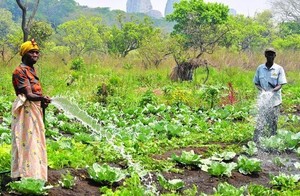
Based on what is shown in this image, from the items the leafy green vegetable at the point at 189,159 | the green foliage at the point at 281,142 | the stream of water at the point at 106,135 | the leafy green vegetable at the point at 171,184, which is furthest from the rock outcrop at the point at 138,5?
the leafy green vegetable at the point at 171,184

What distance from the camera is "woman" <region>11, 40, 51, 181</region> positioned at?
4.89 metres

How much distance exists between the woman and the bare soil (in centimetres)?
32

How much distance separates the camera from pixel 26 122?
4910 millimetres

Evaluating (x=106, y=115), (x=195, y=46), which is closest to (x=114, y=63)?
(x=195, y=46)

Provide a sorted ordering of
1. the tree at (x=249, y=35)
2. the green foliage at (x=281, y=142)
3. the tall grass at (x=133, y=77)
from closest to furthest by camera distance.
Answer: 1. the green foliage at (x=281, y=142)
2. the tall grass at (x=133, y=77)
3. the tree at (x=249, y=35)

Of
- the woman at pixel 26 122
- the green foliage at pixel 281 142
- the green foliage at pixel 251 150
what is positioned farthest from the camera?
the green foliage at pixel 281 142

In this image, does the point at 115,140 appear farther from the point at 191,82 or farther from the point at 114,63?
the point at 114,63

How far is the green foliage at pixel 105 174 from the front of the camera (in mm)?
5484

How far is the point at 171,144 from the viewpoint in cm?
804

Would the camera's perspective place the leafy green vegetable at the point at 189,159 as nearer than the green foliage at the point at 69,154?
Result: No

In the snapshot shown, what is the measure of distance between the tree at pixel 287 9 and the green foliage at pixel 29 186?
152 ft

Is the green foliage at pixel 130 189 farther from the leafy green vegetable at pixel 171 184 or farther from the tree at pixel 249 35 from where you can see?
the tree at pixel 249 35

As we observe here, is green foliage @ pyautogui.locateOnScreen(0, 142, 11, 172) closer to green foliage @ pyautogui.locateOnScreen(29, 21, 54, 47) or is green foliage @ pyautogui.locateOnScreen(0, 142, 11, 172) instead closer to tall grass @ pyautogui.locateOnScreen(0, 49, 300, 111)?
tall grass @ pyautogui.locateOnScreen(0, 49, 300, 111)

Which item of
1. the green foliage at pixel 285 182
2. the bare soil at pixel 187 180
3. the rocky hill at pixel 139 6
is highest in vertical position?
the rocky hill at pixel 139 6
